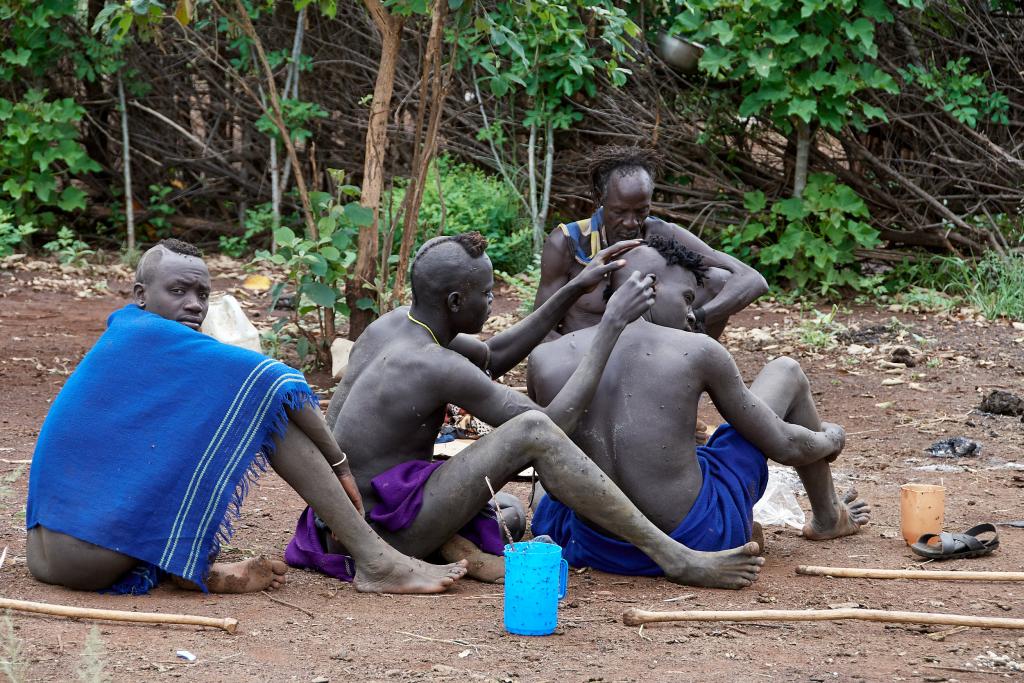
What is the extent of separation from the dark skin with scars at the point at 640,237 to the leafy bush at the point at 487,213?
3.97 m

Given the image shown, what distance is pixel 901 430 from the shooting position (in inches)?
241

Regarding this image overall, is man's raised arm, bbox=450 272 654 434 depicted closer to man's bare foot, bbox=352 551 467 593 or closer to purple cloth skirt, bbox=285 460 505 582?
purple cloth skirt, bbox=285 460 505 582

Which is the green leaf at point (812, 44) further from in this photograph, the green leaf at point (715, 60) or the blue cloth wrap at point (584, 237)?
the blue cloth wrap at point (584, 237)

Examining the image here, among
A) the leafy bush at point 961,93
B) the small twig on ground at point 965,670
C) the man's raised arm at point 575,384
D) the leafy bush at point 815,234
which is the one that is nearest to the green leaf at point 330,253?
the man's raised arm at point 575,384

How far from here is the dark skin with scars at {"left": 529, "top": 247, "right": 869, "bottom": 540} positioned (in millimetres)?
3730

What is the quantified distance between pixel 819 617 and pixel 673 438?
768 mm

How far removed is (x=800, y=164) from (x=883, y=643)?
6472mm

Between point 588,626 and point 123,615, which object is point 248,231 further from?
point 588,626

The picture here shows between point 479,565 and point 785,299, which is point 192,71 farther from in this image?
point 479,565

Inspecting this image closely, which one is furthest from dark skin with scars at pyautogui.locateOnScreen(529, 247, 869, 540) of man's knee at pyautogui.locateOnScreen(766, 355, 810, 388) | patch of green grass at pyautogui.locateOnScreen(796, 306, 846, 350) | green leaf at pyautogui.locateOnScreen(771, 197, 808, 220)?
green leaf at pyautogui.locateOnScreen(771, 197, 808, 220)

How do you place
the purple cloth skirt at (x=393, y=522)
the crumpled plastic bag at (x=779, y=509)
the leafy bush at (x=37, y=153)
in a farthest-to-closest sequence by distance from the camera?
the leafy bush at (x=37, y=153) → the crumpled plastic bag at (x=779, y=509) → the purple cloth skirt at (x=393, y=522)

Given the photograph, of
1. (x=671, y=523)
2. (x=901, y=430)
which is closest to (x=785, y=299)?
(x=901, y=430)

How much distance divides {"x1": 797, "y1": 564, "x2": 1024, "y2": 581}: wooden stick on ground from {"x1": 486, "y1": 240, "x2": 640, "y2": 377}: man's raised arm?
124cm

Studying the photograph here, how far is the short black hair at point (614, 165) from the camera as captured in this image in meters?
5.01
